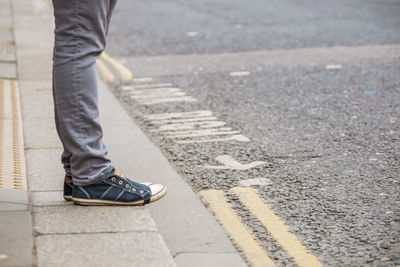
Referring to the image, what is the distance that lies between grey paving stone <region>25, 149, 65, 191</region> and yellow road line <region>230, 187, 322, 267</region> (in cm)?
83

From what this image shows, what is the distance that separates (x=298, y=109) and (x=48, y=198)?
8.15ft

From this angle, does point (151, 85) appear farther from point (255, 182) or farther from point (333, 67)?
point (255, 182)

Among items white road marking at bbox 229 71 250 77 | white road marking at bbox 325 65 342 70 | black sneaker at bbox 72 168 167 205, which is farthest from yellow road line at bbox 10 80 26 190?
white road marking at bbox 325 65 342 70

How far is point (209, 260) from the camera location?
8.25 ft

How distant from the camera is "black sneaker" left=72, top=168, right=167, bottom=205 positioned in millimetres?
2947

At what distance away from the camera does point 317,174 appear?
3.59 m

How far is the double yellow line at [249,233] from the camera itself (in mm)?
2568

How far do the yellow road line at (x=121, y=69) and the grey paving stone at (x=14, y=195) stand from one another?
326 centimetres

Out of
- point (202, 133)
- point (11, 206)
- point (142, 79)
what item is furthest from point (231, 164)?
point (142, 79)

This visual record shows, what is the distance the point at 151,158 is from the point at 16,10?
8.97 metres

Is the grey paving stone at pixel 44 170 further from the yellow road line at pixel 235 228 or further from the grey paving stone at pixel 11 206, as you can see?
the yellow road line at pixel 235 228

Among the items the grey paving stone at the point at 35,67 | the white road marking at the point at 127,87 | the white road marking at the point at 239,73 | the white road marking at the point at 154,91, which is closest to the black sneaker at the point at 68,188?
the white road marking at the point at 154,91

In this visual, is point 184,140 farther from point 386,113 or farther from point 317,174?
point 386,113

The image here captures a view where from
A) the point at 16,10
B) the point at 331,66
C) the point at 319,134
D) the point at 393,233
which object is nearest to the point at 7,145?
the point at 319,134
